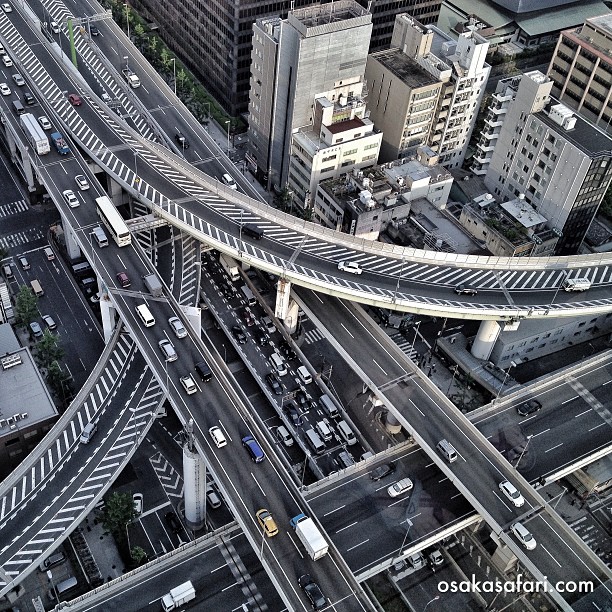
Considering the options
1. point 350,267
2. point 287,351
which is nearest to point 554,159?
point 350,267

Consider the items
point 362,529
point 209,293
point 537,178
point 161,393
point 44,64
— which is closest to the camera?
point 362,529

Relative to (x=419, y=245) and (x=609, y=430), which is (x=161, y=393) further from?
(x=609, y=430)

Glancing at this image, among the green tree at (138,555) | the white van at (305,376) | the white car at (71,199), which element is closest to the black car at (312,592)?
the green tree at (138,555)

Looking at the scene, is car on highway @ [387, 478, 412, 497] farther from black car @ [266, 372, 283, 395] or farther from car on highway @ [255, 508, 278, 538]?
black car @ [266, 372, 283, 395]

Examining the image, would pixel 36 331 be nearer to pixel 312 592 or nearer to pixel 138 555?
pixel 138 555

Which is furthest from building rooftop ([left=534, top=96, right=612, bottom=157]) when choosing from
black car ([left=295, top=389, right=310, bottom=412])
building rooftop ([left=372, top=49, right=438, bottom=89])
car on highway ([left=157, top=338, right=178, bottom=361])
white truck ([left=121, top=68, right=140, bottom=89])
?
white truck ([left=121, top=68, right=140, bottom=89])

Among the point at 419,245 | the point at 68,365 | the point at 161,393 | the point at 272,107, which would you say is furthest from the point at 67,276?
the point at 419,245

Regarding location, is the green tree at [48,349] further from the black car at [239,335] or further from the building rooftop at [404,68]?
the building rooftop at [404,68]
